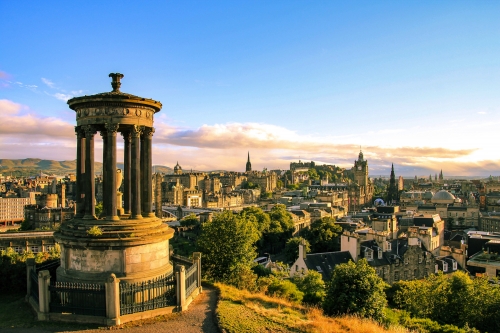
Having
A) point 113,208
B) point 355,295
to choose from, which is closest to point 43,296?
point 113,208

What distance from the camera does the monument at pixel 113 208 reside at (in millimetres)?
14938

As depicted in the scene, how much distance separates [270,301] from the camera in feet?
56.1

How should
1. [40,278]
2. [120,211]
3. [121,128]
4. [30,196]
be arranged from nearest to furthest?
[40,278], [121,128], [120,211], [30,196]

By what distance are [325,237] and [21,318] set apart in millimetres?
55092

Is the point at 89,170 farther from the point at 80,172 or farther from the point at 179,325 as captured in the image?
the point at 179,325

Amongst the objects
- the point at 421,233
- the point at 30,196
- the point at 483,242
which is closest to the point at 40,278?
the point at 421,233

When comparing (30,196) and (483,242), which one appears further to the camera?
(30,196)

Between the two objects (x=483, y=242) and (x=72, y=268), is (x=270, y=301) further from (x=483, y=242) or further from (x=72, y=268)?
(x=483, y=242)

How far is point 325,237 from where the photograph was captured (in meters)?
64.9

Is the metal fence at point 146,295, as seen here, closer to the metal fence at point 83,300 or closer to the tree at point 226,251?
the metal fence at point 83,300

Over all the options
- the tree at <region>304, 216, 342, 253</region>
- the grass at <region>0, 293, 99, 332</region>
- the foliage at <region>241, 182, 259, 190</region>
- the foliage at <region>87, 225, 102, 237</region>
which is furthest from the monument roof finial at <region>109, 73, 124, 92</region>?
the foliage at <region>241, 182, 259, 190</region>

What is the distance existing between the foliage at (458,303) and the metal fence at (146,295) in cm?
2029

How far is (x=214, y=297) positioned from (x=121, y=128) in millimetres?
8407

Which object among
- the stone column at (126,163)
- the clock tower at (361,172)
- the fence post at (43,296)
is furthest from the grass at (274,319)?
the clock tower at (361,172)
